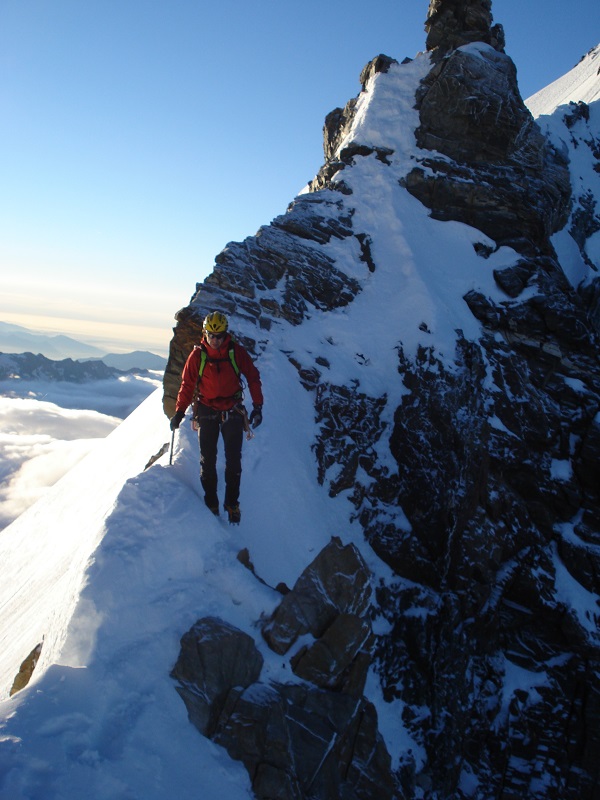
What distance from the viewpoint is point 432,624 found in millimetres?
15578

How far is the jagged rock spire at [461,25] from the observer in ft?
108

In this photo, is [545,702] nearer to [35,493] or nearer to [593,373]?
[593,373]

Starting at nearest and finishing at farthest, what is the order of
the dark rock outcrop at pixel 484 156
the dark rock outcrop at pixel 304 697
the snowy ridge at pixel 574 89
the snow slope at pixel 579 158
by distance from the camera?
the dark rock outcrop at pixel 304 697 < the dark rock outcrop at pixel 484 156 < the snow slope at pixel 579 158 < the snowy ridge at pixel 574 89

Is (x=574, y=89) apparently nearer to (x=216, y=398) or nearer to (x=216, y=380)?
(x=216, y=380)

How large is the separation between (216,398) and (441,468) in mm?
10300

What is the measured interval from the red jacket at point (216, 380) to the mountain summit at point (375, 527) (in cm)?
A: 185

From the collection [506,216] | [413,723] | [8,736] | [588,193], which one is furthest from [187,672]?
[588,193]

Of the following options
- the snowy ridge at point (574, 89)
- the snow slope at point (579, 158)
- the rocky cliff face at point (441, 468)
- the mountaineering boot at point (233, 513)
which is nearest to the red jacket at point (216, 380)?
the mountaineering boot at point (233, 513)

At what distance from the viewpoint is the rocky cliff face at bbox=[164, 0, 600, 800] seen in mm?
12914

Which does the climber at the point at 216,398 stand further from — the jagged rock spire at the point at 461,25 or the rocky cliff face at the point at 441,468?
the jagged rock spire at the point at 461,25

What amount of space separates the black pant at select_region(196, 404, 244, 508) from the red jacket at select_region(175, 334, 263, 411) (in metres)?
0.24

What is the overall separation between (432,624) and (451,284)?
15221 mm

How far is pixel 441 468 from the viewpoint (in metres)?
17.4

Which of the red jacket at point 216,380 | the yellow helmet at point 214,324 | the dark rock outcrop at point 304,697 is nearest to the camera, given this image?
the dark rock outcrop at point 304,697
